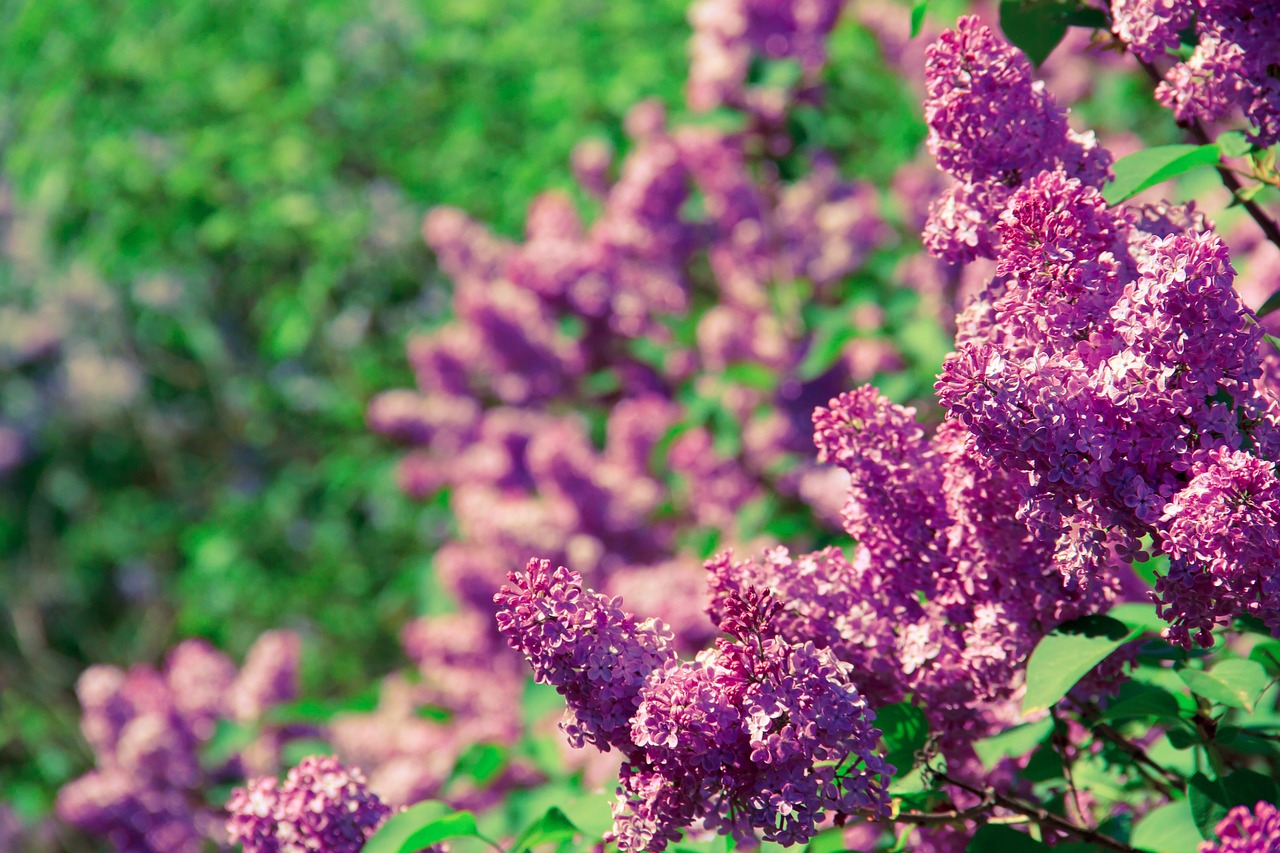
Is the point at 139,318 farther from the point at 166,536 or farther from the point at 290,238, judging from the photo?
the point at 290,238

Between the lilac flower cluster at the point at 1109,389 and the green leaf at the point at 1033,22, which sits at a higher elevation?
the green leaf at the point at 1033,22

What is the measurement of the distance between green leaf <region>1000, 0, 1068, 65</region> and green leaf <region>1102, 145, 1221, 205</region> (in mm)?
194

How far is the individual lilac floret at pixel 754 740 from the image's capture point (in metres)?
0.98

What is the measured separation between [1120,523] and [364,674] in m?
4.62

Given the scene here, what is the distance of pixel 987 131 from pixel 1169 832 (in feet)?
2.31

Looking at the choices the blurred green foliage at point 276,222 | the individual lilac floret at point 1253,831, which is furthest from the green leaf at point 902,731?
the blurred green foliage at point 276,222

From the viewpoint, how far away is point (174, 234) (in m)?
4.82

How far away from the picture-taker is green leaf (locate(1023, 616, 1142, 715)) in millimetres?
992

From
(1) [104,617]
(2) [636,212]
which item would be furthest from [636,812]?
(1) [104,617]

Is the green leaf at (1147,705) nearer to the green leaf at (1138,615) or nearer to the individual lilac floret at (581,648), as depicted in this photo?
the green leaf at (1138,615)

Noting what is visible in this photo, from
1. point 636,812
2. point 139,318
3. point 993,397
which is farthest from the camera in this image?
point 139,318

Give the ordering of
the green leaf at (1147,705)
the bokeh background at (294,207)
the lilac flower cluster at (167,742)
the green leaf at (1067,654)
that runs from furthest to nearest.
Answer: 1. the bokeh background at (294,207)
2. the lilac flower cluster at (167,742)
3. the green leaf at (1147,705)
4. the green leaf at (1067,654)

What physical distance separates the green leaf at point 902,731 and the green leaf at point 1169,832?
25cm

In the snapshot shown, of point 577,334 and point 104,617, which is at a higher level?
point 104,617
